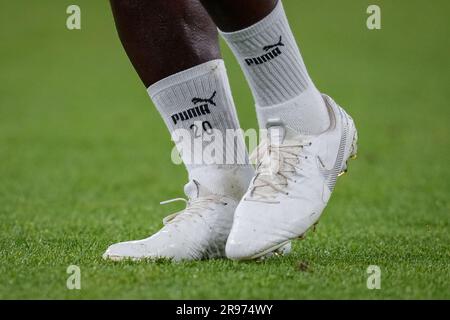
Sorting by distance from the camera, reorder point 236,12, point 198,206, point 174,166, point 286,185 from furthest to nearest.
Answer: point 174,166 < point 198,206 < point 286,185 < point 236,12

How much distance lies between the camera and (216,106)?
79.0 inches

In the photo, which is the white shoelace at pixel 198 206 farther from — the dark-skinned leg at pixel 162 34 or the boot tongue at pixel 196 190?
the dark-skinned leg at pixel 162 34

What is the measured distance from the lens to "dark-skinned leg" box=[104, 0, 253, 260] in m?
1.96

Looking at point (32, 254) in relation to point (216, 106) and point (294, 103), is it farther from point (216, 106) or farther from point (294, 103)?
point (294, 103)

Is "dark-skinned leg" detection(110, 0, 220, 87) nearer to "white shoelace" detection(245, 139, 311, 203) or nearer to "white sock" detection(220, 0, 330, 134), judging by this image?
"white sock" detection(220, 0, 330, 134)

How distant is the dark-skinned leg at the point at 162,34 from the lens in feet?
6.43

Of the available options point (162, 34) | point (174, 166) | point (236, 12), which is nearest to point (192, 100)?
point (162, 34)

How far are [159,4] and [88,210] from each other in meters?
1.31

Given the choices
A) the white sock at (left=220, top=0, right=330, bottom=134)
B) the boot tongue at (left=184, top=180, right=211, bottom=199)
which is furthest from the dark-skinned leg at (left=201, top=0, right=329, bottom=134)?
the boot tongue at (left=184, top=180, right=211, bottom=199)

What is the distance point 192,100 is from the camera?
2.00 meters

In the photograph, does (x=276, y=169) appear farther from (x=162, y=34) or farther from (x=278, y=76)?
(x=162, y=34)

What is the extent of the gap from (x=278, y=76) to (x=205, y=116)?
0.21m

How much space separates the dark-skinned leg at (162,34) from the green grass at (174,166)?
1.49ft
